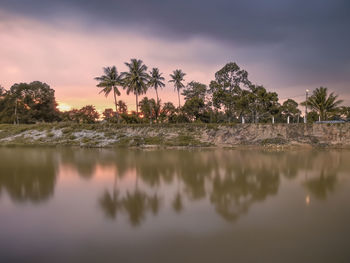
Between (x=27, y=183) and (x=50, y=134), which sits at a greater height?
(x=50, y=134)

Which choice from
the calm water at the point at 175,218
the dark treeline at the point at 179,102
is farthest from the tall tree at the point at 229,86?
the calm water at the point at 175,218

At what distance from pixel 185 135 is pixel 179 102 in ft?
45.7

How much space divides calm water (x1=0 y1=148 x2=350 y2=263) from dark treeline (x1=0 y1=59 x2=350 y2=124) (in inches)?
1119

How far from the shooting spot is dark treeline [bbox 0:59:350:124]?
37.2m

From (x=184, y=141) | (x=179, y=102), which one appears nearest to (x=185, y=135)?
(x=184, y=141)

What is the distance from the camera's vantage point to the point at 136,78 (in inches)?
1540

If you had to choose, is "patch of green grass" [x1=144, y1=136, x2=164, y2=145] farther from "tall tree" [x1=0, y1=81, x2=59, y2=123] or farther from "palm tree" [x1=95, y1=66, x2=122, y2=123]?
"tall tree" [x1=0, y1=81, x2=59, y2=123]

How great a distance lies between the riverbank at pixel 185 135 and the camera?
28550mm

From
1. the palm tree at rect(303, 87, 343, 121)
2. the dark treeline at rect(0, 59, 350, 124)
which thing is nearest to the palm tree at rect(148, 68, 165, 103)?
the dark treeline at rect(0, 59, 350, 124)

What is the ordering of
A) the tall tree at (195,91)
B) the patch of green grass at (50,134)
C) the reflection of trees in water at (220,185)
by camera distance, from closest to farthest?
the reflection of trees in water at (220,185) < the patch of green grass at (50,134) < the tall tree at (195,91)

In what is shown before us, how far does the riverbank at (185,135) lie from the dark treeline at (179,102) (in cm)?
652

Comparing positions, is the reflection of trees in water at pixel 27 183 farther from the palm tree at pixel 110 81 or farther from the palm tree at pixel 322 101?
the palm tree at pixel 322 101

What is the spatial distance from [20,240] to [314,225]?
6569 mm

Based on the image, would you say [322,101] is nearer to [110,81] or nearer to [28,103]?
[110,81]
